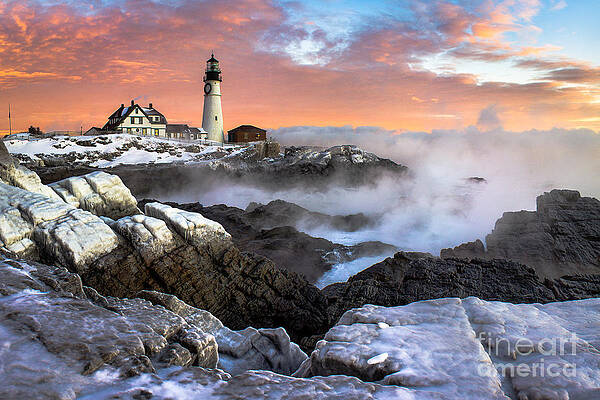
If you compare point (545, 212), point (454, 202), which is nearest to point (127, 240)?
point (545, 212)

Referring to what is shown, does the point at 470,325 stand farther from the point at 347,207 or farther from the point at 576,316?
the point at 347,207

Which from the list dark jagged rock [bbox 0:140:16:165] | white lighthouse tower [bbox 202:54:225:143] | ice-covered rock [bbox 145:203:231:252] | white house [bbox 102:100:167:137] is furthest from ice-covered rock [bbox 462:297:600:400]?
white house [bbox 102:100:167:137]

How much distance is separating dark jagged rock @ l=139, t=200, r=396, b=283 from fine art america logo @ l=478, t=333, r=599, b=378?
1100cm

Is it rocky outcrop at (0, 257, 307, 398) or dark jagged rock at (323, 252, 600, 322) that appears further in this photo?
dark jagged rock at (323, 252, 600, 322)

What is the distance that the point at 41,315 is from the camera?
3.90m

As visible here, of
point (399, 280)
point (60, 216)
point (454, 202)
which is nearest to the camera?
point (60, 216)

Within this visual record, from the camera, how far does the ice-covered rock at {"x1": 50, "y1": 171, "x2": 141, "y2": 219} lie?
35.2 feet

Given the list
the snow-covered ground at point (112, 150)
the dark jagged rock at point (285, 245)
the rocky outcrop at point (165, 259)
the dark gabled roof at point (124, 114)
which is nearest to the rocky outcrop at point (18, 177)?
the rocky outcrop at point (165, 259)

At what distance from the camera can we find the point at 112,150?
4369cm

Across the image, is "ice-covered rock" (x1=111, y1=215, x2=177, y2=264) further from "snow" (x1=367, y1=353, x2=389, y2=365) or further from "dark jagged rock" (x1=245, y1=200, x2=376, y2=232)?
"dark jagged rock" (x1=245, y1=200, x2=376, y2=232)

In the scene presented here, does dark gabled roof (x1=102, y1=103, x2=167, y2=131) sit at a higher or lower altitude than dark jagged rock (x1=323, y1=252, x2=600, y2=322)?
higher

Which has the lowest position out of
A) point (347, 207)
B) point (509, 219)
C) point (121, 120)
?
point (347, 207)

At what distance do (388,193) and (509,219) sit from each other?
25174 millimetres

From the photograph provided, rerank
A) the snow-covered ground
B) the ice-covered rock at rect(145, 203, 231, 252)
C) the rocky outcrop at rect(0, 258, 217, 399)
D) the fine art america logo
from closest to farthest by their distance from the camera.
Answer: the rocky outcrop at rect(0, 258, 217, 399)
the fine art america logo
the ice-covered rock at rect(145, 203, 231, 252)
the snow-covered ground
